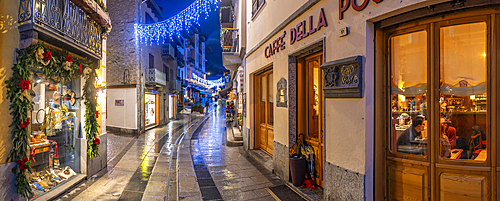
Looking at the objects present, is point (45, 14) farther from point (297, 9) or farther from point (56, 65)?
point (297, 9)

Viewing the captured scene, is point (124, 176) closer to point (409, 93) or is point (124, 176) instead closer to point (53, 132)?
point (53, 132)

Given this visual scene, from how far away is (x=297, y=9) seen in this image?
193 inches

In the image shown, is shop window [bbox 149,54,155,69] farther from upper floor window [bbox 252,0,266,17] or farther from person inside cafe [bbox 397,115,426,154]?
person inside cafe [bbox 397,115,426,154]

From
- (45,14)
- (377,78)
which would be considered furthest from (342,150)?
(45,14)

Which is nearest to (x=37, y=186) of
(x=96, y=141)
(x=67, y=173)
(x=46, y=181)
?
(x=46, y=181)

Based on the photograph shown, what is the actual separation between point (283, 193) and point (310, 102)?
208 cm

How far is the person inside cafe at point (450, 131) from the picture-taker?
281 cm

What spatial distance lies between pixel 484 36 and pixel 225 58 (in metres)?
10.4

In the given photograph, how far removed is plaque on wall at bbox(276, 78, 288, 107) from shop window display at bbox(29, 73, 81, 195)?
490 centimetres

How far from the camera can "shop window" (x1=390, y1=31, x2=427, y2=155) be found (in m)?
3.03

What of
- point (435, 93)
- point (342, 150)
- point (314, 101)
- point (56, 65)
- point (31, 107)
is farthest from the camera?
point (314, 101)

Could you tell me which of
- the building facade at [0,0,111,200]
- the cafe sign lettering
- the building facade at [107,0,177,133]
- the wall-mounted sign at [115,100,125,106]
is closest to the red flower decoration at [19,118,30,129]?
the building facade at [0,0,111,200]

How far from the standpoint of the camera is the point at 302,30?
15.5 feet

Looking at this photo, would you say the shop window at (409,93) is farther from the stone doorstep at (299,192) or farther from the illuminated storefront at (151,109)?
the illuminated storefront at (151,109)
